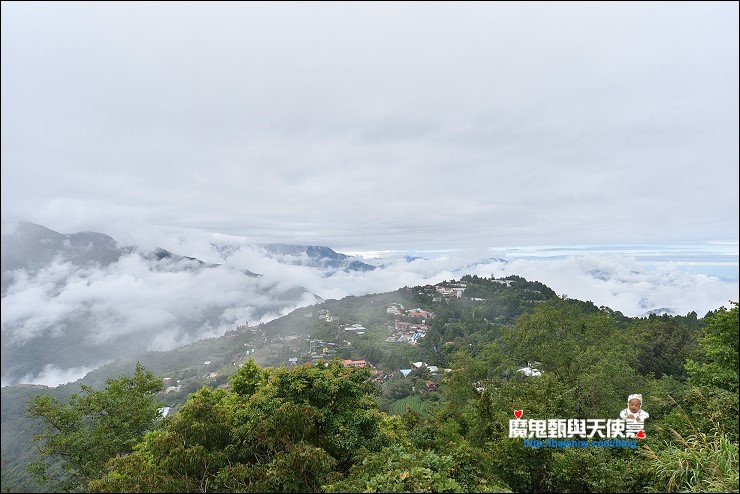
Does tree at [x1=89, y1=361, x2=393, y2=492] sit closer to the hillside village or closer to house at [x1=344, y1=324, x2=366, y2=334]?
the hillside village

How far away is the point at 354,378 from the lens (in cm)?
948

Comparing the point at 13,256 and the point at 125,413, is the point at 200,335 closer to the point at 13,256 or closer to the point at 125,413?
the point at 125,413

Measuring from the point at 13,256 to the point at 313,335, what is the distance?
75501 millimetres

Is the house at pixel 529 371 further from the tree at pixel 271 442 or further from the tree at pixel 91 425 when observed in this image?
the tree at pixel 91 425

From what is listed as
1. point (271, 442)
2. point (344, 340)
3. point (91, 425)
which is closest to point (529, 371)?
point (271, 442)

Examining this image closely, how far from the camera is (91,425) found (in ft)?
46.0

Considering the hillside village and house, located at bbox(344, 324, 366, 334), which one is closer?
the hillside village

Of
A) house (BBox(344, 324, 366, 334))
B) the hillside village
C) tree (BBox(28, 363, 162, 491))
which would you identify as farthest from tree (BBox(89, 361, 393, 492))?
house (BBox(344, 324, 366, 334))

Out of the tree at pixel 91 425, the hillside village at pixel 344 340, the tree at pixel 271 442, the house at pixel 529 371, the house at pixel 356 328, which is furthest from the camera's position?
the house at pixel 356 328

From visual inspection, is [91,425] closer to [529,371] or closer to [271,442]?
[271,442]

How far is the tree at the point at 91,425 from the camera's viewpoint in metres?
12.3

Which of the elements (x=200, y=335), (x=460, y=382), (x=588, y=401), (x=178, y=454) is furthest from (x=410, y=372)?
(x=200, y=335)

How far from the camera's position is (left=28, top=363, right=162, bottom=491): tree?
485 inches

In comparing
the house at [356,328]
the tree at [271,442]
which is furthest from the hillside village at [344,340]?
the tree at [271,442]
